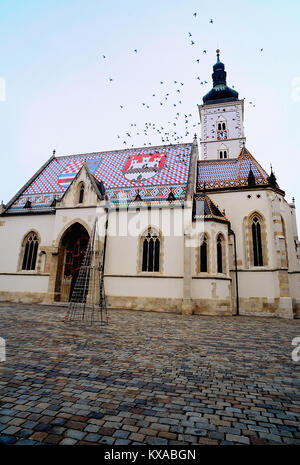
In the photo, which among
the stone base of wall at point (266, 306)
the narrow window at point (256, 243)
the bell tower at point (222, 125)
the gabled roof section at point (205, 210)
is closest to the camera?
the stone base of wall at point (266, 306)

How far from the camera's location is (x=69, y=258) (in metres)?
19.8

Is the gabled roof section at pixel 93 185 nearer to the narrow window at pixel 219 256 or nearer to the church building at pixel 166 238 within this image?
the church building at pixel 166 238

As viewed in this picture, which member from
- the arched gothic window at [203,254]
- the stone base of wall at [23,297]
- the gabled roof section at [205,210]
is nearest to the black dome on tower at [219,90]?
the gabled roof section at [205,210]

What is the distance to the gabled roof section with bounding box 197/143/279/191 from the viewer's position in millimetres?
20812

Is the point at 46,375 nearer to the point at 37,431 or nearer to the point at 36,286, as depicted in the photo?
the point at 37,431

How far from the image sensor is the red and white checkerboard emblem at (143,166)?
22023 mm

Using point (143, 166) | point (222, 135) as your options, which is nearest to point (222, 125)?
point (222, 135)

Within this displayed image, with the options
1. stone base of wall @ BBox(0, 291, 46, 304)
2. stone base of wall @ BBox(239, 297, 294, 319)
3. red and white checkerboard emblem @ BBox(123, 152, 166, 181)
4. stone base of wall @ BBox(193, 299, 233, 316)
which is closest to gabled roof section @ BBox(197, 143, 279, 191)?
red and white checkerboard emblem @ BBox(123, 152, 166, 181)

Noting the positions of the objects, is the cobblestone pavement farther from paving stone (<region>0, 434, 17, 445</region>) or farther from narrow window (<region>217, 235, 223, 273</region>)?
narrow window (<region>217, 235, 223, 273</region>)

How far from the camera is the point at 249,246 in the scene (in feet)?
61.7

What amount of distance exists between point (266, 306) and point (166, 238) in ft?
26.3

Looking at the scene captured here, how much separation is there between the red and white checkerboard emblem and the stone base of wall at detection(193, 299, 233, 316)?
10860 mm

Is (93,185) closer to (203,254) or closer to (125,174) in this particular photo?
(125,174)

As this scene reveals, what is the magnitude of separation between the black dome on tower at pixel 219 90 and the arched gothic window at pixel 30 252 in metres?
29.3
